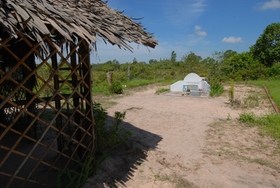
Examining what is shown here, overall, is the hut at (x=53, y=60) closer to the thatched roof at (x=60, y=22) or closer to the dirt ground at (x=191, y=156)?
the thatched roof at (x=60, y=22)

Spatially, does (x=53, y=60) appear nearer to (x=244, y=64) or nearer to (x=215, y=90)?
(x=215, y=90)

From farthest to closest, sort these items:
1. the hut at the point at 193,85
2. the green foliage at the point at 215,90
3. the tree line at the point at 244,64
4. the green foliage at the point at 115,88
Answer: the tree line at the point at 244,64, the hut at the point at 193,85, the green foliage at the point at 115,88, the green foliage at the point at 215,90

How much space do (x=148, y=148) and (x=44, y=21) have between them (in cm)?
334

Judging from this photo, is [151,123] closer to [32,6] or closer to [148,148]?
[148,148]

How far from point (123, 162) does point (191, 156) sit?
141 cm

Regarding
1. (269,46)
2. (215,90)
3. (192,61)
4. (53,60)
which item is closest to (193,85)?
(215,90)

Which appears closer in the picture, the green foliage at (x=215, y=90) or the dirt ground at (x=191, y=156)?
the dirt ground at (x=191, y=156)

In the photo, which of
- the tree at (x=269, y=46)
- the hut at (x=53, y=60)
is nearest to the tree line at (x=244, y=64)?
the tree at (x=269, y=46)

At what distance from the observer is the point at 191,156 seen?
433 cm

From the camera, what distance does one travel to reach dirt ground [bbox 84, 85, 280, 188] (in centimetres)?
339

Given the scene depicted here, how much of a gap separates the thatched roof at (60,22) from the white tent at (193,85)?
8.89 m

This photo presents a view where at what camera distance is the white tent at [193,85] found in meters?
11.8

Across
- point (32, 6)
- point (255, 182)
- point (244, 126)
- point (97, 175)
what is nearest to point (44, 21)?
point (32, 6)

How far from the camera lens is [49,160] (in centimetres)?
373
